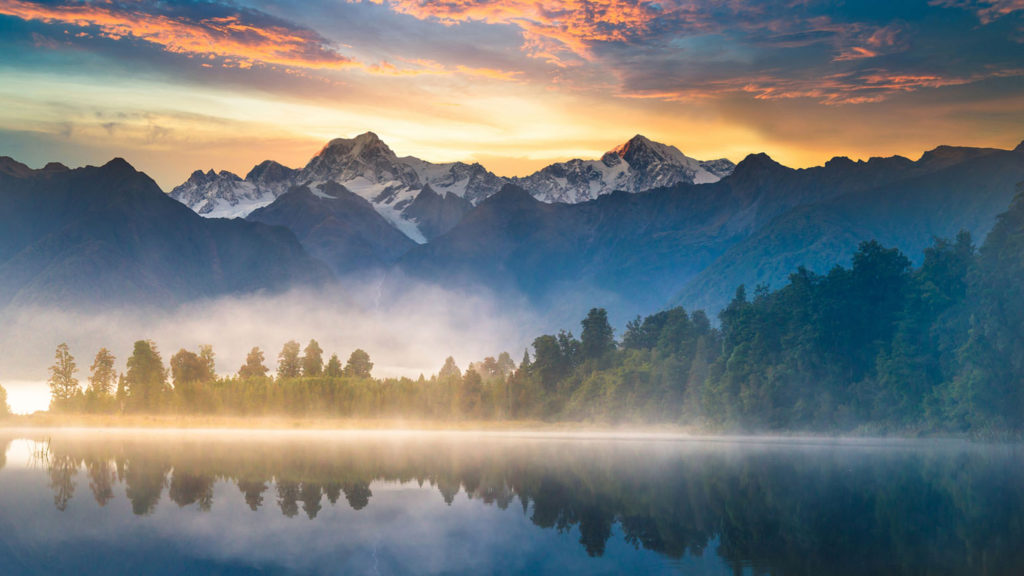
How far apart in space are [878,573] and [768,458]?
7043 cm

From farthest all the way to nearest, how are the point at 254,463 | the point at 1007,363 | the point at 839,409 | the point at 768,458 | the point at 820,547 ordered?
1. the point at 839,409
2. the point at 1007,363
3. the point at 768,458
4. the point at 254,463
5. the point at 820,547

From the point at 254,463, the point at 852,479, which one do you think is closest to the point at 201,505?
the point at 254,463

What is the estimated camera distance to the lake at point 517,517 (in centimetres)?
4459

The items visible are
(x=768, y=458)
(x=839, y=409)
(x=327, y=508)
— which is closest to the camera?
(x=327, y=508)

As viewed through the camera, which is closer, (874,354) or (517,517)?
(517,517)

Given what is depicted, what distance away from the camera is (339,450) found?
132375 millimetres

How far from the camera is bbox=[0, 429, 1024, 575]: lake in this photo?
146 ft

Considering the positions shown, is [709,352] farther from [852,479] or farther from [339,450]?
[852,479]

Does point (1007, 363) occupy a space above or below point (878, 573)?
above

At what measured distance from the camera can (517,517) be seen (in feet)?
198

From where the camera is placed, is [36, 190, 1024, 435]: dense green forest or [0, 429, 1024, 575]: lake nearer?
[0, 429, 1024, 575]: lake

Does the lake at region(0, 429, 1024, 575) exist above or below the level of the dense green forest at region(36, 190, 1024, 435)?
below

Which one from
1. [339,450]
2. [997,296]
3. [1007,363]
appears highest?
[997,296]

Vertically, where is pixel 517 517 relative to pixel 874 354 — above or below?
below
